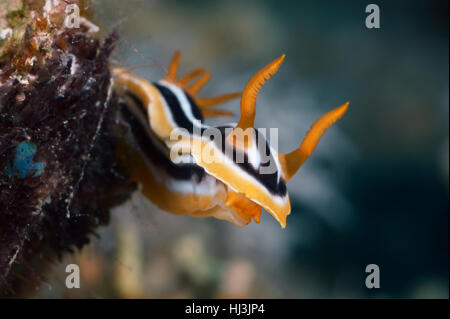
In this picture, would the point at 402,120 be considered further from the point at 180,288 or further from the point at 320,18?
the point at 180,288

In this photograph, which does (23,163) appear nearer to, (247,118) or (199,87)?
(247,118)

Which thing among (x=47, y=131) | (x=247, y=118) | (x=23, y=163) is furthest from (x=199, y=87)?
(x=23, y=163)

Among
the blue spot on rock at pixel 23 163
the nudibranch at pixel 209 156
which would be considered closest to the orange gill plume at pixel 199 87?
the nudibranch at pixel 209 156

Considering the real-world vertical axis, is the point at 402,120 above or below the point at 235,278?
above

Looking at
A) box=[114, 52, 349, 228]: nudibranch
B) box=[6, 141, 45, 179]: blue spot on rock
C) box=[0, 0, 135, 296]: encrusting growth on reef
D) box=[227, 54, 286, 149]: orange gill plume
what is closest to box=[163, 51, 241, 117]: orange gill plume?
box=[114, 52, 349, 228]: nudibranch

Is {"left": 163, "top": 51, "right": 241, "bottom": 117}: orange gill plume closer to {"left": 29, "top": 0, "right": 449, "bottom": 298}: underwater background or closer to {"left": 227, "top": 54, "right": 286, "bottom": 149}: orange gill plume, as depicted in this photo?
{"left": 227, "top": 54, "right": 286, "bottom": 149}: orange gill plume

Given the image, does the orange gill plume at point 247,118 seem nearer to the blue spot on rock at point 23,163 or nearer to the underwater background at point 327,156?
the blue spot on rock at point 23,163
